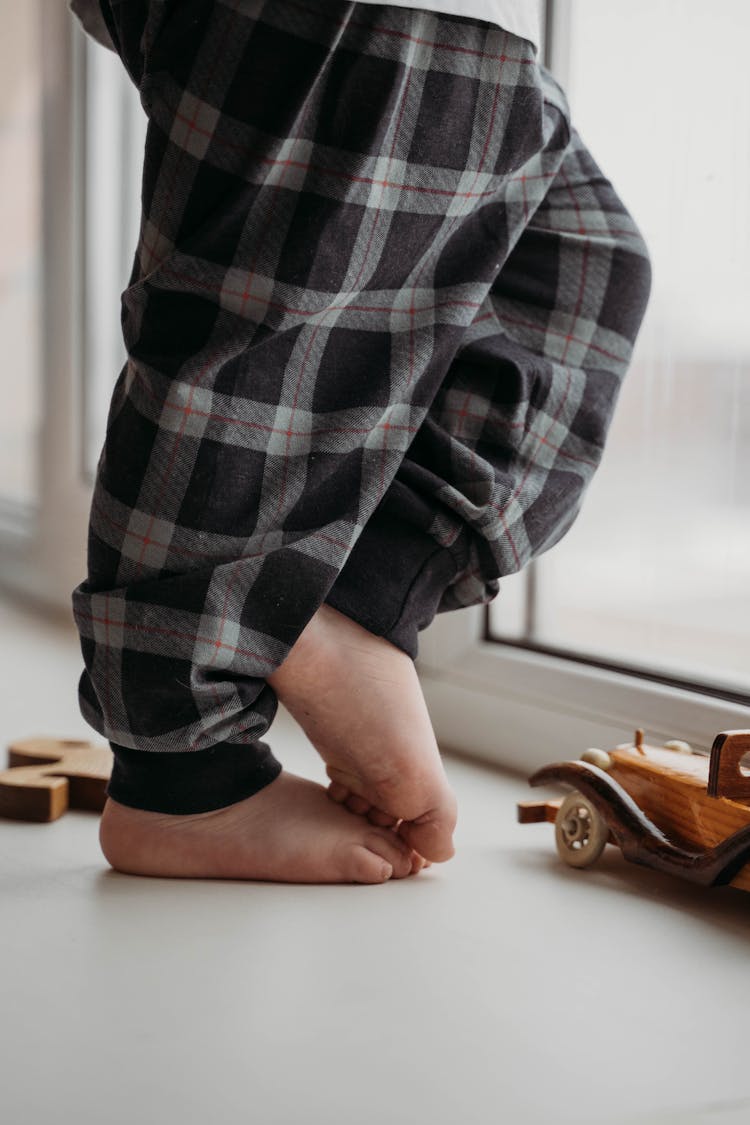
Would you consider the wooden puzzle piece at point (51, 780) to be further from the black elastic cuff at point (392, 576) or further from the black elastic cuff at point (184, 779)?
the black elastic cuff at point (392, 576)

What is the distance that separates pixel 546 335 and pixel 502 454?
0.10 metres

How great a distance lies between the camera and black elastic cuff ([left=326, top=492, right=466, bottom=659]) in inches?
32.5

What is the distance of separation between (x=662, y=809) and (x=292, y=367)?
360mm

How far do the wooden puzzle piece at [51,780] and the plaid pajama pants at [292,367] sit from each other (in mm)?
141

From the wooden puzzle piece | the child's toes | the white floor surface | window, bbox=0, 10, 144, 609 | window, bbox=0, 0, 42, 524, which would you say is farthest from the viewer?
window, bbox=0, 0, 42, 524

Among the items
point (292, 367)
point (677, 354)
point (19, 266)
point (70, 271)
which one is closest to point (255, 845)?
point (292, 367)

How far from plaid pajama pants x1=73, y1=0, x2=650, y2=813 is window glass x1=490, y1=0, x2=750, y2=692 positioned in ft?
0.67

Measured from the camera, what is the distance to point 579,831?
0.86 meters

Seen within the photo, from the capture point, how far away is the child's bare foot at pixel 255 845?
0.81 meters

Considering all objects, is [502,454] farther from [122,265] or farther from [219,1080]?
[122,265]

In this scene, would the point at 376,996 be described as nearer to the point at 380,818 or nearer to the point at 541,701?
the point at 380,818

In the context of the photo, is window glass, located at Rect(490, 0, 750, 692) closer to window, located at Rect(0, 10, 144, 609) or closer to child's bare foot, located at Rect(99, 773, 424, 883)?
child's bare foot, located at Rect(99, 773, 424, 883)

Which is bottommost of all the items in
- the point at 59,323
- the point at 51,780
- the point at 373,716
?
the point at 51,780

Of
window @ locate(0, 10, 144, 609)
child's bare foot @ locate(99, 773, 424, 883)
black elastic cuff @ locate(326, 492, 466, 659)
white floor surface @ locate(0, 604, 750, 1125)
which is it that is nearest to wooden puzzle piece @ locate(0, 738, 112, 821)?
white floor surface @ locate(0, 604, 750, 1125)
